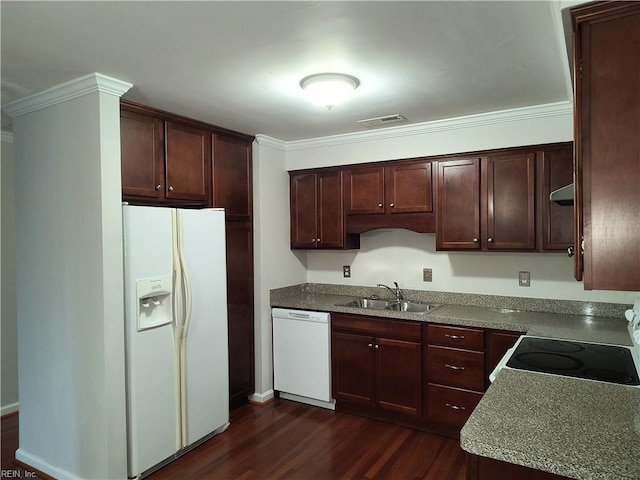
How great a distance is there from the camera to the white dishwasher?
364cm

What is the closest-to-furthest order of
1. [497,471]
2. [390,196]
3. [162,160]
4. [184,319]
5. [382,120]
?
[497,471] → [184,319] → [162,160] → [382,120] → [390,196]

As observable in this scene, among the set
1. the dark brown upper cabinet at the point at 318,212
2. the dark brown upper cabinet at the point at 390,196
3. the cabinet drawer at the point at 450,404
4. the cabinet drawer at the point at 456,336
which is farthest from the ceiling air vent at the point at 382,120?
the cabinet drawer at the point at 450,404

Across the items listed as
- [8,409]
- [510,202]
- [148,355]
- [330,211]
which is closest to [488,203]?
[510,202]

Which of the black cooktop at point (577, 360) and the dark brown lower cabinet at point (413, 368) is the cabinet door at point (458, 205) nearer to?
the dark brown lower cabinet at point (413, 368)

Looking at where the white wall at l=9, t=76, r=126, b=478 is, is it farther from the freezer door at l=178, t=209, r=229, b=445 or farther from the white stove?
the white stove

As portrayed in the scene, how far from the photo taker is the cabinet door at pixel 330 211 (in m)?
3.92

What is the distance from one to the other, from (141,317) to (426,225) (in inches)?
87.4

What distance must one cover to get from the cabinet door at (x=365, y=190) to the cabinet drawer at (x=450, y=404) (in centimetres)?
151

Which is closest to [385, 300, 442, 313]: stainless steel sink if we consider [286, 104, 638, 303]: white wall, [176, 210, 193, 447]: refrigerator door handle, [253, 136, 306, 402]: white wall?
[286, 104, 638, 303]: white wall

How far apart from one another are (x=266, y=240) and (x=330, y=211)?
2.10 ft

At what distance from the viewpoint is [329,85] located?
96.0 inches

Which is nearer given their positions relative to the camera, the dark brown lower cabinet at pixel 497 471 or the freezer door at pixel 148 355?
the dark brown lower cabinet at pixel 497 471

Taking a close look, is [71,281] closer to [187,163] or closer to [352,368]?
[187,163]

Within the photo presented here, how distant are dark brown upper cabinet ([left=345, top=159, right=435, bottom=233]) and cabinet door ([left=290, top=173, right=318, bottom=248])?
1.15 ft
